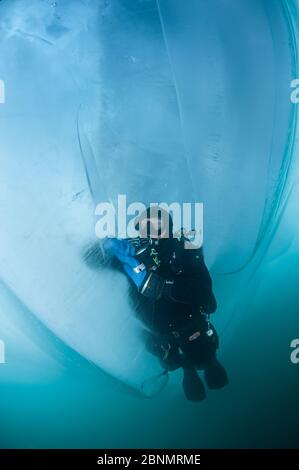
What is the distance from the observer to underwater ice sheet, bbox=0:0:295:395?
159 centimetres

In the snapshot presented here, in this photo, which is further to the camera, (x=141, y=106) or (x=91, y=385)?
(x=91, y=385)

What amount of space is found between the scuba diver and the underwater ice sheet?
176 mm

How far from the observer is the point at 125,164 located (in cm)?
167

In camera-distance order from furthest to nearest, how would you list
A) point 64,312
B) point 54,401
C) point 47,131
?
point 54,401 → point 64,312 → point 47,131

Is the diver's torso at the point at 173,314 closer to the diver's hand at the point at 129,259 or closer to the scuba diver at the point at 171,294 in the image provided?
the scuba diver at the point at 171,294

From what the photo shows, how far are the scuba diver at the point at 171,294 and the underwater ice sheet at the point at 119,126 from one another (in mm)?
176

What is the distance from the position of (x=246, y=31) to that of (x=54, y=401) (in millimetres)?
1950

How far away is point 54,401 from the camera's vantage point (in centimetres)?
191

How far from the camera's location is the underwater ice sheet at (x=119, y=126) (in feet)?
5.22

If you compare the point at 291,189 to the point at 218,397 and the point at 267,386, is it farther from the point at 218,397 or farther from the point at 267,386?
the point at 218,397
